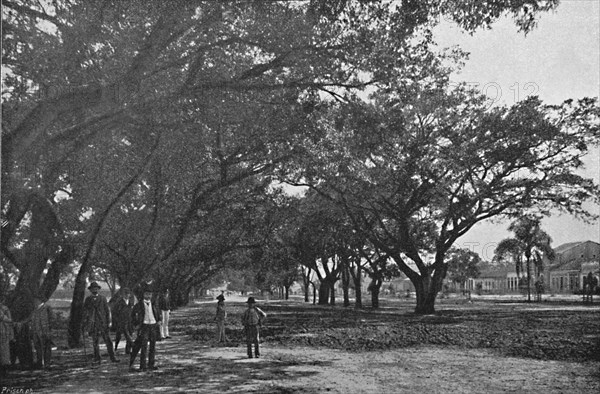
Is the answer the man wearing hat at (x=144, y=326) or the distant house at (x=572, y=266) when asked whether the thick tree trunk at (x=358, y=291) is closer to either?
the distant house at (x=572, y=266)

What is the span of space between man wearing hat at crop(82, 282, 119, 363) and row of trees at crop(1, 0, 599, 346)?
4.71ft

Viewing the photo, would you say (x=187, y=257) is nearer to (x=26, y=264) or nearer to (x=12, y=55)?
(x=26, y=264)

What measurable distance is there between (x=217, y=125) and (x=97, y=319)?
5821 mm

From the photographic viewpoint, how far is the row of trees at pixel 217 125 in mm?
11172

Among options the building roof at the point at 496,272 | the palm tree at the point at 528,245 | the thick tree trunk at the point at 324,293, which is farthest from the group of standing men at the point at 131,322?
the building roof at the point at 496,272

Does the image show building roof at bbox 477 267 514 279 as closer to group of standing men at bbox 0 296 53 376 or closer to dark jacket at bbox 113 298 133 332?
dark jacket at bbox 113 298 133 332

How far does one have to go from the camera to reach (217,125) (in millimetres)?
16844

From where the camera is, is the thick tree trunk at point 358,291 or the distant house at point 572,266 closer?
the thick tree trunk at point 358,291

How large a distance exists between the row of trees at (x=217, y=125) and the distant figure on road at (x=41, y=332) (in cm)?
185

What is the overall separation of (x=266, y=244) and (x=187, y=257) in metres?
5.06

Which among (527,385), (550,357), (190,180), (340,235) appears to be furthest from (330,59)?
(340,235)

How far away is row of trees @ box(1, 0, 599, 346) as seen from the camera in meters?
11.2

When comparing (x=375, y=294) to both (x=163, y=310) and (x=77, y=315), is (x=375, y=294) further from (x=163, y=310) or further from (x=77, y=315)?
(x=77, y=315)

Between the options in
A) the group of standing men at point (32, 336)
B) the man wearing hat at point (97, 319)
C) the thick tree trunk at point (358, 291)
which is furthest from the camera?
the thick tree trunk at point (358, 291)
